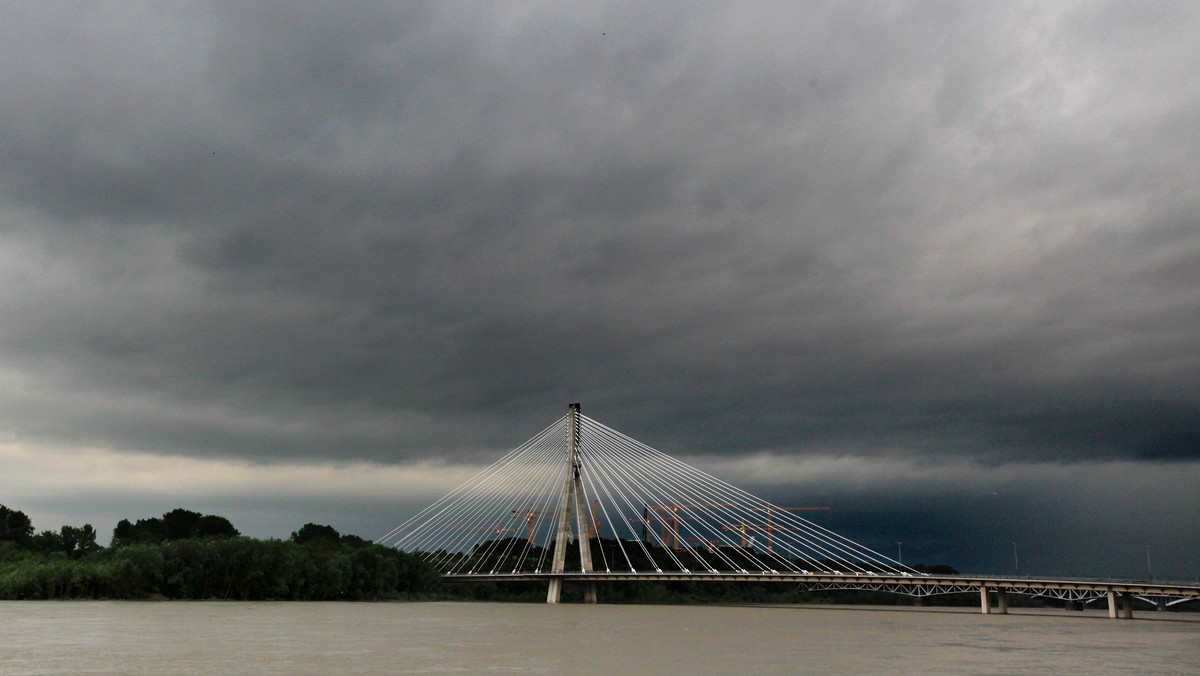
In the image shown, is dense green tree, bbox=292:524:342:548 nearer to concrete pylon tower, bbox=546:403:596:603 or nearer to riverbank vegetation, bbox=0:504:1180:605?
riverbank vegetation, bbox=0:504:1180:605

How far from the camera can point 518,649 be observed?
3688 cm

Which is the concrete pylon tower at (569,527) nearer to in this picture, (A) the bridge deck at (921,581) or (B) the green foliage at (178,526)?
(A) the bridge deck at (921,581)

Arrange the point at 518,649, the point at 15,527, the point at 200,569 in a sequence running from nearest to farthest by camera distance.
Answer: the point at 518,649
the point at 200,569
the point at 15,527

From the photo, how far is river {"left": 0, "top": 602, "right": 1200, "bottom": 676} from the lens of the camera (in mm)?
28312

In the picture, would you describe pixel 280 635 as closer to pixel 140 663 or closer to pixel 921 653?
pixel 140 663

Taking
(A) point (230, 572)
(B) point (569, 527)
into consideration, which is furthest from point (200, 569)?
(B) point (569, 527)

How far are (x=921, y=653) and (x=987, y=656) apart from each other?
105 inches

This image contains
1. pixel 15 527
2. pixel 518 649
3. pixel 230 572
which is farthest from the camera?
pixel 15 527

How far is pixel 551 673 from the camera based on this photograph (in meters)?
27.0

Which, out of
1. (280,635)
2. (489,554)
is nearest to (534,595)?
(489,554)

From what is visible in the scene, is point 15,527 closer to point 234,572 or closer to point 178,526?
point 178,526

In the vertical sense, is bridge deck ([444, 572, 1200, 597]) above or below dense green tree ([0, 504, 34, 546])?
below

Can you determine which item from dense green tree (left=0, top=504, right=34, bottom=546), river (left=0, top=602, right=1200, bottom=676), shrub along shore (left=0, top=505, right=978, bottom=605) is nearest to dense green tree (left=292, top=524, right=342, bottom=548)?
shrub along shore (left=0, top=505, right=978, bottom=605)

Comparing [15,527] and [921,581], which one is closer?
[921,581]
